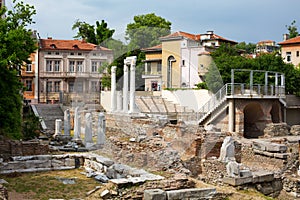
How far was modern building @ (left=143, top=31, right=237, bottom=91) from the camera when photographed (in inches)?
929

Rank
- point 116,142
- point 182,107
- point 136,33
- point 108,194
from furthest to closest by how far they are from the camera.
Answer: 1. point 182,107
2. point 136,33
3. point 116,142
4. point 108,194

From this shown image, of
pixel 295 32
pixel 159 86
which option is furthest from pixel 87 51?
pixel 295 32

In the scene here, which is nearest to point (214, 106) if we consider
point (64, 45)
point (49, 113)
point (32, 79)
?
point (49, 113)

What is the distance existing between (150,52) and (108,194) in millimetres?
20596

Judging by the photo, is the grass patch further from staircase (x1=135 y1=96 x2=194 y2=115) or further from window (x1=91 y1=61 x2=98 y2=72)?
window (x1=91 y1=61 x2=98 y2=72)

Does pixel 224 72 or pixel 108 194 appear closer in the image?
pixel 108 194

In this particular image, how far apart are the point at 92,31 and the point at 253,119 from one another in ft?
99.1

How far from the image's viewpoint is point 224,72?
3494 centimetres

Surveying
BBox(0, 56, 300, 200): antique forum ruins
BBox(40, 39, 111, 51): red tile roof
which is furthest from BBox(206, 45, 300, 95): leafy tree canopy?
BBox(40, 39, 111, 51): red tile roof

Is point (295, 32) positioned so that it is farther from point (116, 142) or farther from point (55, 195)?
point (55, 195)

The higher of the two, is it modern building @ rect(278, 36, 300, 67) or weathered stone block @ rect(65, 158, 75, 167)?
modern building @ rect(278, 36, 300, 67)

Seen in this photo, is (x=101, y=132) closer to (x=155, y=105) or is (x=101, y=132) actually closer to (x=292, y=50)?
(x=155, y=105)

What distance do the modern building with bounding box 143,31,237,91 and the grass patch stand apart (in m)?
12.1

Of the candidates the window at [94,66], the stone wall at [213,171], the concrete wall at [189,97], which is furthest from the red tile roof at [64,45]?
the stone wall at [213,171]
